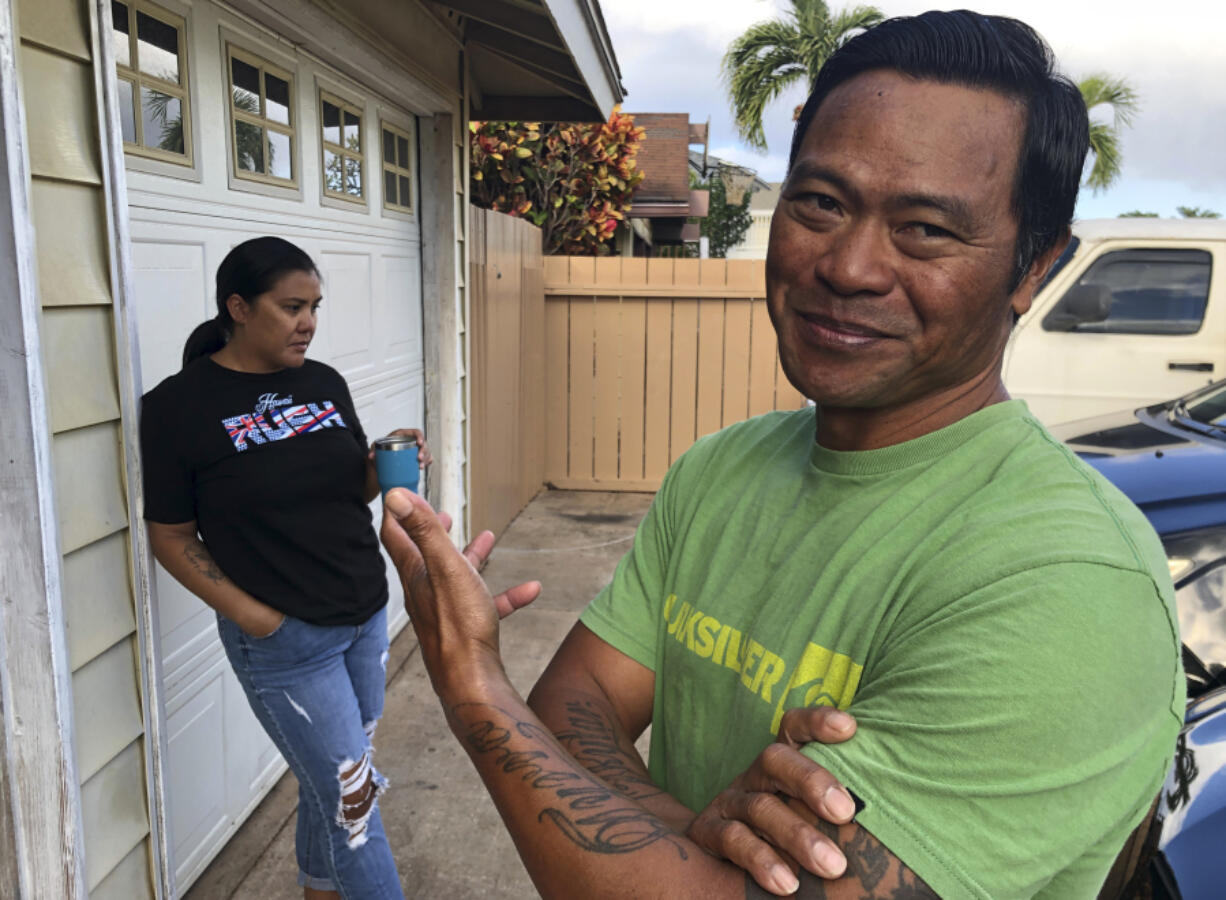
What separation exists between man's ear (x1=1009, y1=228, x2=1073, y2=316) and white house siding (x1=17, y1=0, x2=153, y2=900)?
5.93 ft

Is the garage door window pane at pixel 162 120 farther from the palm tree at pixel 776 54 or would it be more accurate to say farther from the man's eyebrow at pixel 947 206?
the palm tree at pixel 776 54

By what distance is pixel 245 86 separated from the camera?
299cm

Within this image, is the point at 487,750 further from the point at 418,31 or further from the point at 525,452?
the point at 525,452

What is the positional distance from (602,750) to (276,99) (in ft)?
9.28

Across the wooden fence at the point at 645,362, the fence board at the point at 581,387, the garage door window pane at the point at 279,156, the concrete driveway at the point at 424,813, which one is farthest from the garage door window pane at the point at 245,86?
the fence board at the point at 581,387

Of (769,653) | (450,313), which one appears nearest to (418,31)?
(450,313)

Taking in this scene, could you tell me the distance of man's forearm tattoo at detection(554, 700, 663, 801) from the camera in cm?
123

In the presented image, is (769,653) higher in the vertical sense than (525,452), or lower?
higher

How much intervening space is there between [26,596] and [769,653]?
5.04ft

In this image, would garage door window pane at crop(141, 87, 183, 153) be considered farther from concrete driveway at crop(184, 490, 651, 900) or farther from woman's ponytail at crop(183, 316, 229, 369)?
concrete driveway at crop(184, 490, 651, 900)

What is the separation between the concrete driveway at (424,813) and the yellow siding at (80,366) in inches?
64.5

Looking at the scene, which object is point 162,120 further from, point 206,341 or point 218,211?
point 206,341

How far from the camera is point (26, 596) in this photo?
180cm

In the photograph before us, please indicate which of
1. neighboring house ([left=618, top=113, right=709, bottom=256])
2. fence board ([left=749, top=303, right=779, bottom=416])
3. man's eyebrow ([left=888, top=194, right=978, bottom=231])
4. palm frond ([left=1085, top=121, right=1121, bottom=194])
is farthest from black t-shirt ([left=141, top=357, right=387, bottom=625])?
palm frond ([left=1085, top=121, right=1121, bottom=194])
